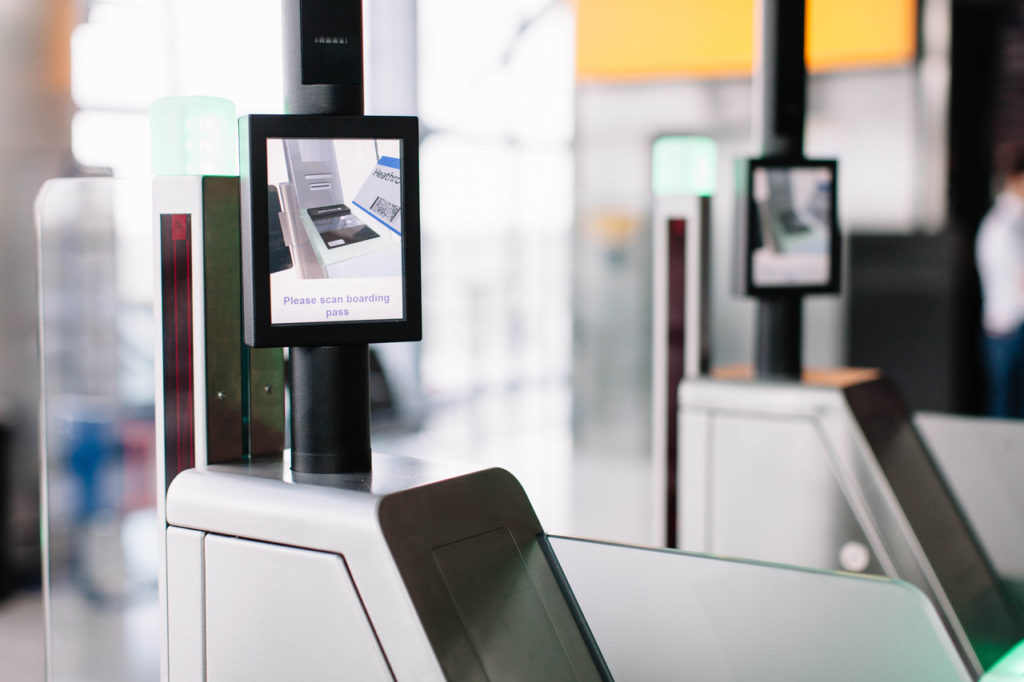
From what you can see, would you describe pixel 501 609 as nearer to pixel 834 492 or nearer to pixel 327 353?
pixel 327 353

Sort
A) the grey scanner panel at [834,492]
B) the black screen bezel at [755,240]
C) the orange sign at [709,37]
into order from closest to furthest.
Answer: the grey scanner panel at [834,492] < the black screen bezel at [755,240] < the orange sign at [709,37]

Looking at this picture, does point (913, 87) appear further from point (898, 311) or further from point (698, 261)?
point (698, 261)

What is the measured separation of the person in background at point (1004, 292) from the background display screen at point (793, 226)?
9.90 ft

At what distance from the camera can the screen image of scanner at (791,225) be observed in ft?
8.46

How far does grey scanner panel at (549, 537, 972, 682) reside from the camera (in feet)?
4.17

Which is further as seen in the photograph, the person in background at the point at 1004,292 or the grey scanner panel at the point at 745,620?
the person in background at the point at 1004,292

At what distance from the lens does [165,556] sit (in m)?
1.42

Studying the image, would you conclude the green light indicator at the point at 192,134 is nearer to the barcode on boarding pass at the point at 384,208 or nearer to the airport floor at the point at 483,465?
the barcode on boarding pass at the point at 384,208

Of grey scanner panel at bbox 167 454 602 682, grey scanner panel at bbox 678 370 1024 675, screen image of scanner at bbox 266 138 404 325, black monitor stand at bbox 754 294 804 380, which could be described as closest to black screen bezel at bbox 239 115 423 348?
screen image of scanner at bbox 266 138 404 325

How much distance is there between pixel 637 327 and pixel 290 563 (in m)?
3.86

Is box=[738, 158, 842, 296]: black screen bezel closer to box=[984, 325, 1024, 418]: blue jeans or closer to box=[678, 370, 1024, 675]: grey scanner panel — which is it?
box=[678, 370, 1024, 675]: grey scanner panel

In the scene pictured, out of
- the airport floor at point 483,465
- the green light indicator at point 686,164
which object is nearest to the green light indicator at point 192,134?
the airport floor at point 483,465

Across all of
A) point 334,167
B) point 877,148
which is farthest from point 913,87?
point 334,167


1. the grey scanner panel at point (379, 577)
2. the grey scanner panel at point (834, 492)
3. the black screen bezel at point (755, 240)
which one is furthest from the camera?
the black screen bezel at point (755, 240)
